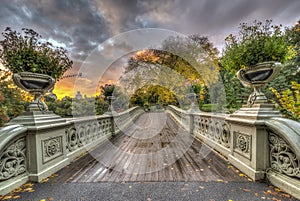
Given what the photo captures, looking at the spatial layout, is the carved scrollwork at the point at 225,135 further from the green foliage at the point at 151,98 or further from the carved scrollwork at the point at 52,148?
the green foliage at the point at 151,98

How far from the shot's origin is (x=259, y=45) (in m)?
2.42

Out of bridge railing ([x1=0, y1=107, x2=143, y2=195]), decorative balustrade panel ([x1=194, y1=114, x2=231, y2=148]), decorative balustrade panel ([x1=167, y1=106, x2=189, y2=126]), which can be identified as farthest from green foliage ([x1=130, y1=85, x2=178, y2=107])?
bridge railing ([x1=0, y1=107, x2=143, y2=195])

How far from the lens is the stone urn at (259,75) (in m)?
2.34

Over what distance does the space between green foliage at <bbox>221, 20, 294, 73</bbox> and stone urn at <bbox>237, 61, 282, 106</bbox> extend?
4.5 inches

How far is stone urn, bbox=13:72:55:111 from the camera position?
2.39m

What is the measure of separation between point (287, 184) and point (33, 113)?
3827 mm

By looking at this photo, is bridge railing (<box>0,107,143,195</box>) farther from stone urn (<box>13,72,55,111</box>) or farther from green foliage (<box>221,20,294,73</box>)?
green foliage (<box>221,20,294,73</box>)

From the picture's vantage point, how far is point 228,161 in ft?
9.77

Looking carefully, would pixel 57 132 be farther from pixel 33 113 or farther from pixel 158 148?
pixel 158 148

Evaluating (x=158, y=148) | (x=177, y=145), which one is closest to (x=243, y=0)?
(x=177, y=145)

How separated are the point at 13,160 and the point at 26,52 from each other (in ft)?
5.52

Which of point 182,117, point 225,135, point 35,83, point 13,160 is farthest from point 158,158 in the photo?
point 182,117

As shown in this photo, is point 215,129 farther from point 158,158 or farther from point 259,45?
point 259,45

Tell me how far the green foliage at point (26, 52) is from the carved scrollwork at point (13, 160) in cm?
122
